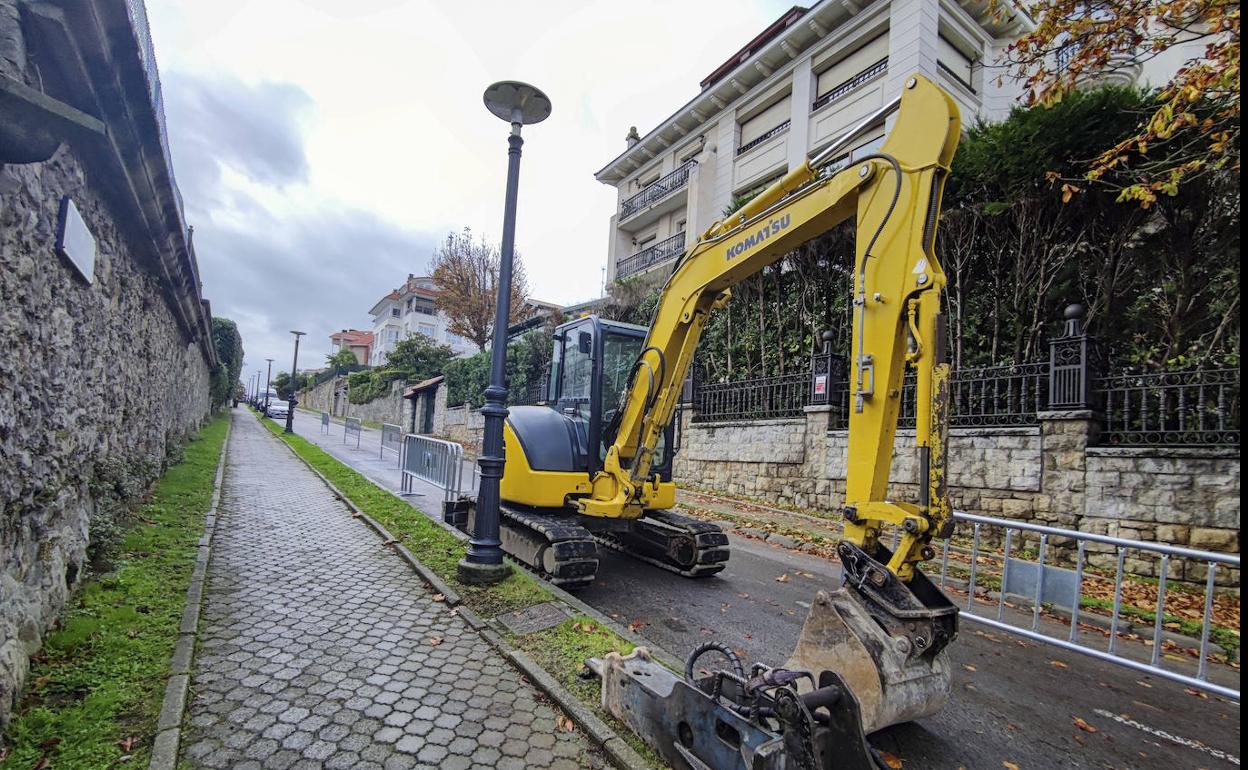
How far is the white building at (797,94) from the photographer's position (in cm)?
1575

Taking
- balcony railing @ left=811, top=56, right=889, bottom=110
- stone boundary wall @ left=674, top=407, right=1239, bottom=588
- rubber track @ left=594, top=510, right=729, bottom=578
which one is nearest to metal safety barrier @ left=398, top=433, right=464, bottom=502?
rubber track @ left=594, top=510, right=729, bottom=578

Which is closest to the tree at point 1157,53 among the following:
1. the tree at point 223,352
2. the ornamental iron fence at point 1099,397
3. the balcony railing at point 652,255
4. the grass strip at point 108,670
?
the ornamental iron fence at point 1099,397

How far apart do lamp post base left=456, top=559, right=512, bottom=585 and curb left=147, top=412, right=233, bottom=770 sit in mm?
1974

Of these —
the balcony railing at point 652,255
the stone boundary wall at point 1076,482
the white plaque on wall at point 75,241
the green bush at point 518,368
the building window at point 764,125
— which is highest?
the building window at point 764,125

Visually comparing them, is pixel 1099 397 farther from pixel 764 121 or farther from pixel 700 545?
pixel 764 121

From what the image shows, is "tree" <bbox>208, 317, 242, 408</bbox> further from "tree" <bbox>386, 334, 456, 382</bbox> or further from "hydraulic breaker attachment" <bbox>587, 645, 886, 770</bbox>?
"hydraulic breaker attachment" <bbox>587, 645, 886, 770</bbox>

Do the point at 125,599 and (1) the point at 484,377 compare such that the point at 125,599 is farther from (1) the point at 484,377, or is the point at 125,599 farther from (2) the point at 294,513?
(1) the point at 484,377

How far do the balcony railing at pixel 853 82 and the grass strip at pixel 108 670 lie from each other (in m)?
18.8

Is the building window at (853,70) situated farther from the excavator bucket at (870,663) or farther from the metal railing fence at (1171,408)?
the excavator bucket at (870,663)

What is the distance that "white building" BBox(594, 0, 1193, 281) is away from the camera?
15.8 meters

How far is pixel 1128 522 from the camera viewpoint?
6781mm

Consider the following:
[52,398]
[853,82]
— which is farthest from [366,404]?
[52,398]

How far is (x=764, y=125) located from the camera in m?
20.5

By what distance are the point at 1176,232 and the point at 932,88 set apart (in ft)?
22.7
